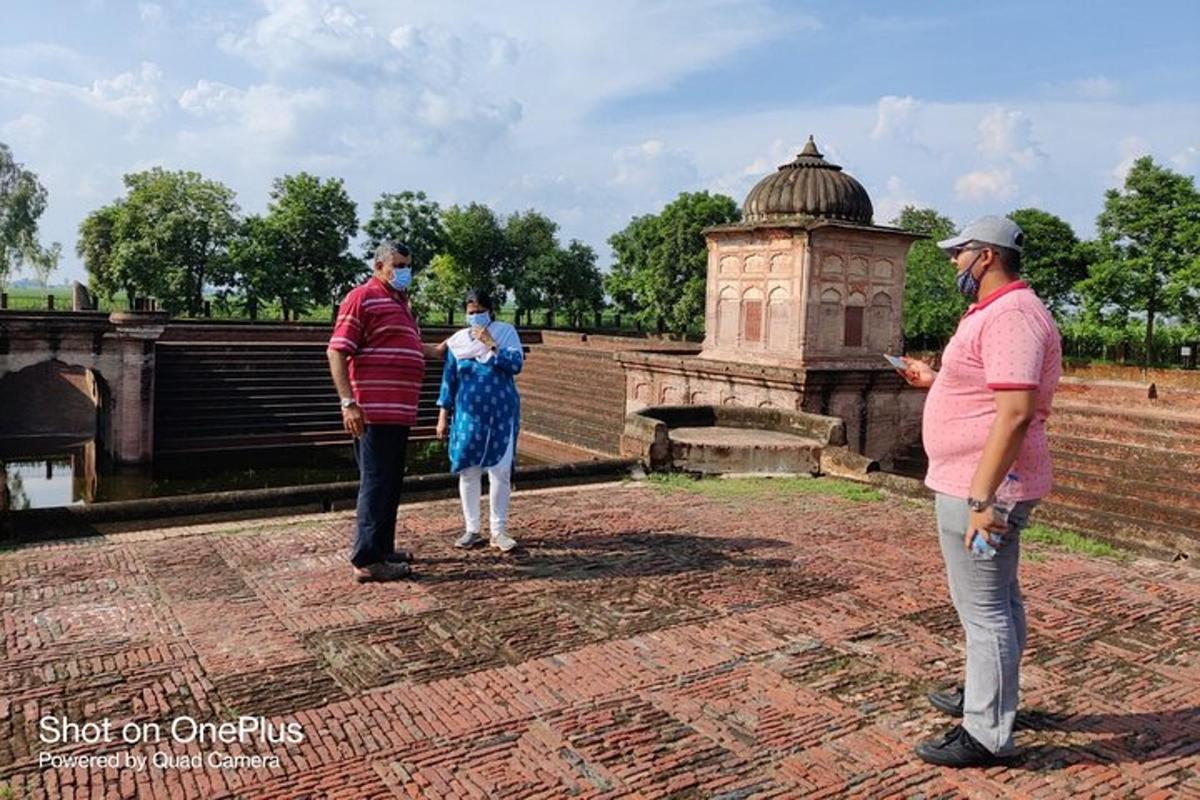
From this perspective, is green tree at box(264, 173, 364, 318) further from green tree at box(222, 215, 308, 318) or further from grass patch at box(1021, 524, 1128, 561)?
grass patch at box(1021, 524, 1128, 561)

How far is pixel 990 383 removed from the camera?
114 inches

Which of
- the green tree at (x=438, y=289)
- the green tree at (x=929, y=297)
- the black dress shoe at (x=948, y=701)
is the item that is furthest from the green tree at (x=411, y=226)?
the black dress shoe at (x=948, y=701)

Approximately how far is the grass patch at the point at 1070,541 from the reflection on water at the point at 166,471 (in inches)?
572

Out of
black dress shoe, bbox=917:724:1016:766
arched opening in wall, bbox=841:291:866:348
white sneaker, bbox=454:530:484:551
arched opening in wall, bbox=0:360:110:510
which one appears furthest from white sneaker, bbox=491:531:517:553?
arched opening in wall, bbox=0:360:110:510

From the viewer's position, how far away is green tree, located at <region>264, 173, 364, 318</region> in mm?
38375

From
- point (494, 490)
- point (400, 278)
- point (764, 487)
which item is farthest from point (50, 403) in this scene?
point (400, 278)

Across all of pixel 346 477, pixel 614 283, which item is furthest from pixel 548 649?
pixel 614 283

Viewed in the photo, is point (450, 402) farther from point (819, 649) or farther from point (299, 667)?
point (819, 649)

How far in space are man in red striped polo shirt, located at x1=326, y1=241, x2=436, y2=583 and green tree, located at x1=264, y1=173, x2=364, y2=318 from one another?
34.9 meters

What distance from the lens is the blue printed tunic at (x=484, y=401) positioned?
227 inches

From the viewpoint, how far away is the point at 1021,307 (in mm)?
2934

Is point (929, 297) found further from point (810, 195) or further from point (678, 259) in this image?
point (810, 195)

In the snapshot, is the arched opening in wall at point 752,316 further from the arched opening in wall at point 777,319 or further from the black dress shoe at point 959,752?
the black dress shoe at point 959,752

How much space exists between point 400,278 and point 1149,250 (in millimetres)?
35712
